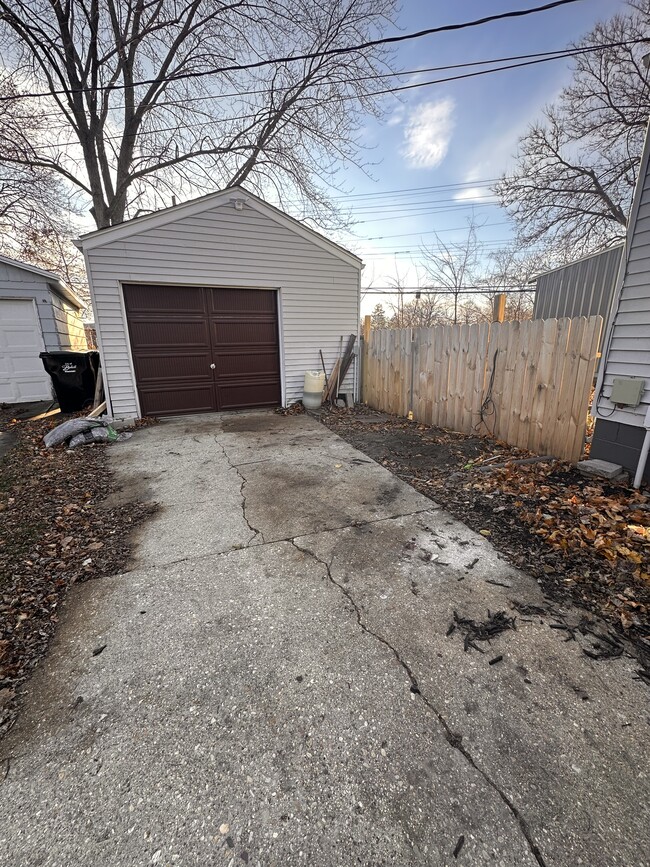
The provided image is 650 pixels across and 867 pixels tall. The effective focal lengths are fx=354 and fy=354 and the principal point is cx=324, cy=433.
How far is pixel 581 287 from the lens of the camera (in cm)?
823

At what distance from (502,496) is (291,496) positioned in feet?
6.79

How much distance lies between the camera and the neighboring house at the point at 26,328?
324 inches

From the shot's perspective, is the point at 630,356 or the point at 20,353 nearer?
the point at 630,356

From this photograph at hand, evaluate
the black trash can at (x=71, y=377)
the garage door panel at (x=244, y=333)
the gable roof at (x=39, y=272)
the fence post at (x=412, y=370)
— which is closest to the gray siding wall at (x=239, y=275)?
the garage door panel at (x=244, y=333)

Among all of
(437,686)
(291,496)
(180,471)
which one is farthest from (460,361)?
(437,686)

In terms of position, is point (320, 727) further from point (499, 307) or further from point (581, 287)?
point (581, 287)

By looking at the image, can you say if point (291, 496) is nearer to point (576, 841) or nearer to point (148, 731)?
point (148, 731)

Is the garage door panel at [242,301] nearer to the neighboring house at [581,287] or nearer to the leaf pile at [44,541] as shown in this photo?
the leaf pile at [44,541]

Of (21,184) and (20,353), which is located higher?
(21,184)

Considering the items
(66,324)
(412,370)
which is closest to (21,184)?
(66,324)

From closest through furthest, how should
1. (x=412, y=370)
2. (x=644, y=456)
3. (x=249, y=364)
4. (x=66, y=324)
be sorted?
(x=644, y=456)
(x=412, y=370)
(x=249, y=364)
(x=66, y=324)

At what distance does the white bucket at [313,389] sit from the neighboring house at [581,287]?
5.41m

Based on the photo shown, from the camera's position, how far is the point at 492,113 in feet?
22.9

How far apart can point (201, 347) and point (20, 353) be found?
16.7 feet
